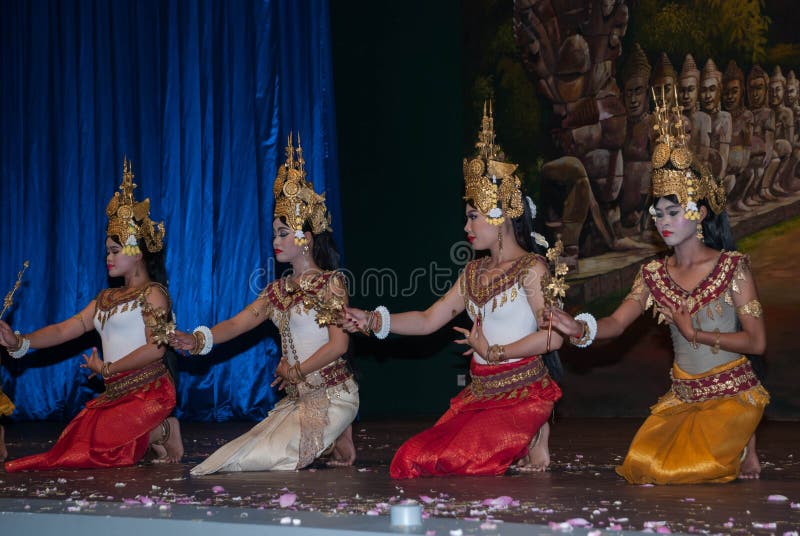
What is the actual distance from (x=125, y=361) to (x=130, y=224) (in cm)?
64

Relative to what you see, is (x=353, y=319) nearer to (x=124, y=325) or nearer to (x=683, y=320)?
(x=683, y=320)

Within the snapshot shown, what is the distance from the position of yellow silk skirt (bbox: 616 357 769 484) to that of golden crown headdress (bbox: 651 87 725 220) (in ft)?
1.87

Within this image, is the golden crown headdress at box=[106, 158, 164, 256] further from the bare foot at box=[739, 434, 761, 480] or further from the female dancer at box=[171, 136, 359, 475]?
the bare foot at box=[739, 434, 761, 480]

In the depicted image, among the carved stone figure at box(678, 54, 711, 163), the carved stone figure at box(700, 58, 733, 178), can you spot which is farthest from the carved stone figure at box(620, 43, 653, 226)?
the carved stone figure at box(700, 58, 733, 178)

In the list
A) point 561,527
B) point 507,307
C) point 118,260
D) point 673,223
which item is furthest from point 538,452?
point 118,260

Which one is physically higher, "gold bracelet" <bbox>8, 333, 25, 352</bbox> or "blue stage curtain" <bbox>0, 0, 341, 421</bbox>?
"blue stage curtain" <bbox>0, 0, 341, 421</bbox>

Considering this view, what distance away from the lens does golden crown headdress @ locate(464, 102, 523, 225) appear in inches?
150

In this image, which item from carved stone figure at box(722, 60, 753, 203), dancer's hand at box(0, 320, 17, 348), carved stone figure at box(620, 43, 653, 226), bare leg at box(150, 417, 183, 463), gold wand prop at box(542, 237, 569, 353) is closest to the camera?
gold wand prop at box(542, 237, 569, 353)

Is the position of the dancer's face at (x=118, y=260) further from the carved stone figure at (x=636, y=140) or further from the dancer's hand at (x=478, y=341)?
the carved stone figure at (x=636, y=140)

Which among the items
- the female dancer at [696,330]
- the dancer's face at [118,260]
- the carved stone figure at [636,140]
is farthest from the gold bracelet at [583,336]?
the carved stone figure at [636,140]

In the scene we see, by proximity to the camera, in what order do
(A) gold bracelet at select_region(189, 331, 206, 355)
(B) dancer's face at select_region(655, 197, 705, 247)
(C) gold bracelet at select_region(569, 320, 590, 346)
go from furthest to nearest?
(A) gold bracelet at select_region(189, 331, 206, 355), (B) dancer's face at select_region(655, 197, 705, 247), (C) gold bracelet at select_region(569, 320, 590, 346)

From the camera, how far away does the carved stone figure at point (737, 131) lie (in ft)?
19.3

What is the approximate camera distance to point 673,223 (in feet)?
11.6

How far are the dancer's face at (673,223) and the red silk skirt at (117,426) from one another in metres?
2.23
